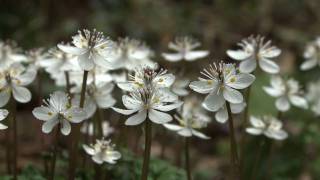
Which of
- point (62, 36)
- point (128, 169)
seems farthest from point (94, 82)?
point (62, 36)

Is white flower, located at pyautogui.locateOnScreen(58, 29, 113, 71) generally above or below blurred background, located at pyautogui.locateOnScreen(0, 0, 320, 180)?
below

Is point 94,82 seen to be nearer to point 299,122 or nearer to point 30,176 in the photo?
point 30,176

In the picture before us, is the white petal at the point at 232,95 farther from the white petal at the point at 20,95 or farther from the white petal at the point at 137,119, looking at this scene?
the white petal at the point at 20,95

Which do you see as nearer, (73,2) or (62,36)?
(62,36)

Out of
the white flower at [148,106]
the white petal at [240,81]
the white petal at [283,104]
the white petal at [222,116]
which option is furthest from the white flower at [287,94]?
the white flower at [148,106]

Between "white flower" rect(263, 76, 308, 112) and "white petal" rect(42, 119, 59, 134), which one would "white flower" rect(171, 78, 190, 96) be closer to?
"white flower" rect(263, 76, 308, 112)

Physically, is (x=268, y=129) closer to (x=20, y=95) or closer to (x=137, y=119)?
(x=137, y=119)

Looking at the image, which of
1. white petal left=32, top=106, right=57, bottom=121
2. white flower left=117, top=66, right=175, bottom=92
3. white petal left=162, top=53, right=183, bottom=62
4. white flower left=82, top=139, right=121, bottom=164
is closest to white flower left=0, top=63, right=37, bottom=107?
white petal left=32, top=106, right=57, bottom=121
